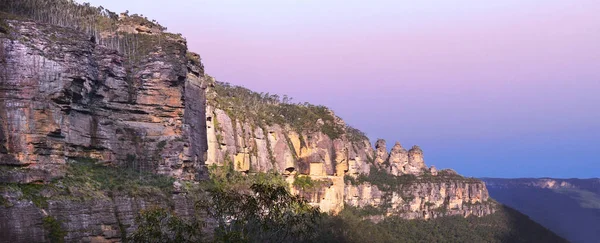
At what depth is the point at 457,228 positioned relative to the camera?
135250 millimetres

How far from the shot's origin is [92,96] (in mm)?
49844

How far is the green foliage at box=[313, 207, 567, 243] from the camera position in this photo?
111844 millimetres

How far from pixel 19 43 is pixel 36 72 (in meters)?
2.38

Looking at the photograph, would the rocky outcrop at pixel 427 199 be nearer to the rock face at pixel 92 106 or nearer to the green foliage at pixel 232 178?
the green foliage at pixel 232 178

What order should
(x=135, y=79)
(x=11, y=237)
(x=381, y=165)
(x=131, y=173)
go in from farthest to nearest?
(x=381, y=165)
(x=135, y=79)
(x=131, y=173)
(x=11, y=237)

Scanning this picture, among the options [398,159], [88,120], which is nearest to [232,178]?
[88,120]

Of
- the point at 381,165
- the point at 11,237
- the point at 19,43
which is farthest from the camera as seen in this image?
the point at 381,165

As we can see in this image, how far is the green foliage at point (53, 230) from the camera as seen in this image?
1432 inches

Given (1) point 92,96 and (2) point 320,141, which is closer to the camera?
(1) point 92,96

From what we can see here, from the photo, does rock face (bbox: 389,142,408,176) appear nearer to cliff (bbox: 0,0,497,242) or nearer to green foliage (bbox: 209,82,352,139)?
green foliage (bbox: 209,82,352,139)

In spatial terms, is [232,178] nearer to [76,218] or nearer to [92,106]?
[92,106]

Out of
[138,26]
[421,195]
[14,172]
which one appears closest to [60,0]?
[138,26]

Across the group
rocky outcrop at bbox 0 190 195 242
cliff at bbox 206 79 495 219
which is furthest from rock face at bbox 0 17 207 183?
cliff at bbox 206 79 495 219

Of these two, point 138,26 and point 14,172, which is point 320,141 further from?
point 14,172
